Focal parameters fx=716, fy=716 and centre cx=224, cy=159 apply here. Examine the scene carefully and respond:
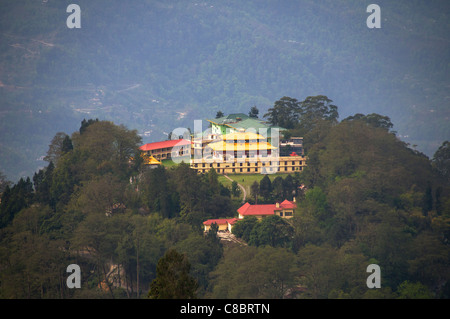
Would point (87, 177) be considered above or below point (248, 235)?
above

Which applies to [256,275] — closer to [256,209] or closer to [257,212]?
[257,212]

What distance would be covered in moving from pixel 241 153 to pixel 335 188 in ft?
37.9

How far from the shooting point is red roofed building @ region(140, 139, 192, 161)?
70875 millimetres

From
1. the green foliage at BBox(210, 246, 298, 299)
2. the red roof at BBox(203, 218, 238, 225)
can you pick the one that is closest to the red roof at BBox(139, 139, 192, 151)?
the red roof at BBox(203, 218, 238, 225)

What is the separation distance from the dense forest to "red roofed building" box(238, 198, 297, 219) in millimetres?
871

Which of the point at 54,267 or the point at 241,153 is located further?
the point at 241,153

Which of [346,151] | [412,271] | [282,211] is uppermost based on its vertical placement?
[346,151]

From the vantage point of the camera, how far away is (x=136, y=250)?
174 ft

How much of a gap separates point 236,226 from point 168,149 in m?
19.2

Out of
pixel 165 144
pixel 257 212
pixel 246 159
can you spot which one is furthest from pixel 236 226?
pixel 165 144

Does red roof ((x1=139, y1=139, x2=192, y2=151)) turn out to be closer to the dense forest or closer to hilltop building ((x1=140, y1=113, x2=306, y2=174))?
hilltop building ((x1=140, y1=113, x2=306, y2=174))
